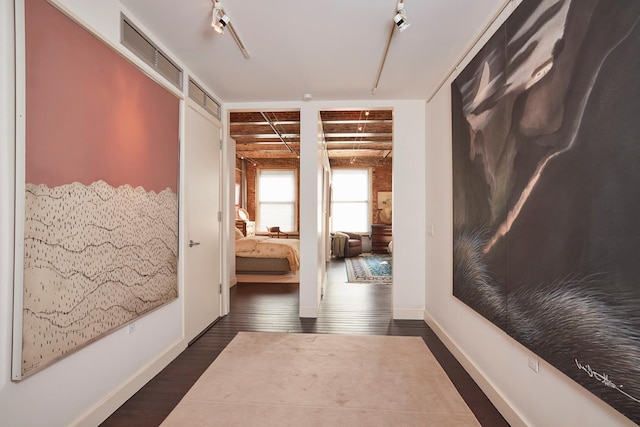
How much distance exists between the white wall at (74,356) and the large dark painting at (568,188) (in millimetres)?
2429

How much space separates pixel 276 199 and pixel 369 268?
156 inches

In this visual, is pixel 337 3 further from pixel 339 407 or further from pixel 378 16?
pixel 339 407

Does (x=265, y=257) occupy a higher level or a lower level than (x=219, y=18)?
lower

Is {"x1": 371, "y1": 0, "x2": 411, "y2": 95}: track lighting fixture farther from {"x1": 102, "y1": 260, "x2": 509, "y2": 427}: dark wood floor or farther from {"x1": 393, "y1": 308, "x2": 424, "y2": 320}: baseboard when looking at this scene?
{"x1": 393, "y1": 308, "x2": 424, "y2": 320}: baseboard

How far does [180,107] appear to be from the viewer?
8.93ft

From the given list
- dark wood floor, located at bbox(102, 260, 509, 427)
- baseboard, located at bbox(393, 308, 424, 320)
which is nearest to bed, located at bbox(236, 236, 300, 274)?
dark wood floor, located at bbox(102, 260, 509, 427)

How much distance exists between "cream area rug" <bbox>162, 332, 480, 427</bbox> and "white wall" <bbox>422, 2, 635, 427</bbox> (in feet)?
0.85

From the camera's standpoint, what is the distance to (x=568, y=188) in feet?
4.19

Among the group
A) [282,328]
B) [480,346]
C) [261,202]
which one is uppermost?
[261,202]

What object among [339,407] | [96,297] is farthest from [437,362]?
[96,297]

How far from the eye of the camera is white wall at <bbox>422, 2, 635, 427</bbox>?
4.42ft

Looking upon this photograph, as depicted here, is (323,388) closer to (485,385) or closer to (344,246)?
(485,385)

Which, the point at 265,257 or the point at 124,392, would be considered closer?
the point at 124,392
